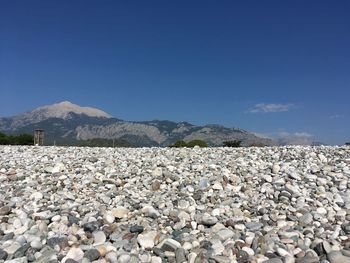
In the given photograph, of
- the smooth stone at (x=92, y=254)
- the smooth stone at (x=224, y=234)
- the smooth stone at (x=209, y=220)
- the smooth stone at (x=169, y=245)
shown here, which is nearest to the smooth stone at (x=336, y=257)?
the smooth stone at (x=224, y=234)

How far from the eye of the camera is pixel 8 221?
6422mm

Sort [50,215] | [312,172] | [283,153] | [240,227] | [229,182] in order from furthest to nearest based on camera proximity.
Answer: [283,153] < [312,172] < [229,182] < [50,215] < [240,227]

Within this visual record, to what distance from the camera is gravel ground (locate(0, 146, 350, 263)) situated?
533 centimetres

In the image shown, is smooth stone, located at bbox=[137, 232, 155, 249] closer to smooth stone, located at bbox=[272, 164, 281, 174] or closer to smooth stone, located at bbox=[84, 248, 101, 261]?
smooth stone, located at bbox=[84, 248, 101, 261]

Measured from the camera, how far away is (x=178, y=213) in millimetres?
6535

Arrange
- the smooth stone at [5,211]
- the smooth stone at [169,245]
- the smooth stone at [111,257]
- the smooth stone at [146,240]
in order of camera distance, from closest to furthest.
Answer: the smooth stone at [111,257], the smooth stone at [169,245], the smooth stone at [146,240], the smooth stone at [5,211]

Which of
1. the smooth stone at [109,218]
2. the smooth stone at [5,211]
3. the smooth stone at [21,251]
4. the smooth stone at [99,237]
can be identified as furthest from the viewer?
the smooth stone at [5,211]

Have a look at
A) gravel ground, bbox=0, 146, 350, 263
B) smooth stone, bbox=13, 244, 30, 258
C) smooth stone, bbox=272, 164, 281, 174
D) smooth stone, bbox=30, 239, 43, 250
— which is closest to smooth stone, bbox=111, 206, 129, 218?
gravel ground, bbox=0, 146, 350, 263

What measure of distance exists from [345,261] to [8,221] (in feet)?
15.4

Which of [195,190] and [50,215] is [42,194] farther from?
[195,190]

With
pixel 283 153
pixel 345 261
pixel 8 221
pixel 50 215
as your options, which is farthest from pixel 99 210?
pixel 283 153

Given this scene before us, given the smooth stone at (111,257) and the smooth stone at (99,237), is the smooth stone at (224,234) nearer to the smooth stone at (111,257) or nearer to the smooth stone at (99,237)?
the smooth stone at (111,257)

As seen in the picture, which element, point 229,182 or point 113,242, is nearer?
point 113,242

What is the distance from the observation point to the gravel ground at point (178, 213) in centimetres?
533
